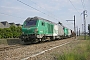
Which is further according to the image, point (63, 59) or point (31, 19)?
point (31, 19)

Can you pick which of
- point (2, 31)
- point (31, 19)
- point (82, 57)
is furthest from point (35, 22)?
point (2, 31)

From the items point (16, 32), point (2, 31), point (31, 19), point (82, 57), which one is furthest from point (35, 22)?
point (16, 32)

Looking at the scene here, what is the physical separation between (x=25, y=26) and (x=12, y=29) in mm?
27732

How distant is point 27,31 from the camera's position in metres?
21.3

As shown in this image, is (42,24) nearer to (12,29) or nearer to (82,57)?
(82,57)

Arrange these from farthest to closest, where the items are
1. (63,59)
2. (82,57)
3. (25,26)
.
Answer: (25,26) < (82,57) < (63,59)

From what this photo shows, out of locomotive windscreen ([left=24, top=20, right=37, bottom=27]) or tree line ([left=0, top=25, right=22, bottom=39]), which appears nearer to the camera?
locomotive windscreen ([left=24, top=20, right=37, bottom=27])

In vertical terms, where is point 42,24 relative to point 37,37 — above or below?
above

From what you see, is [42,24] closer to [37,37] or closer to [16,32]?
[37,37]

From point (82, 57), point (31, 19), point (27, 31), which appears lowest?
point (82, 57)

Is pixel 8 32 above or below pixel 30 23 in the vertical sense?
below

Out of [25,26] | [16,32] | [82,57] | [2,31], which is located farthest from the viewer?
[16,32]

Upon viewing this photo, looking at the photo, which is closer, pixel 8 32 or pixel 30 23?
A: pixel 30 23

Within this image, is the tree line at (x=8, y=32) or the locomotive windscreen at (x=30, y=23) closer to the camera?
the locomotive windscreen at (x=30, y=23)
